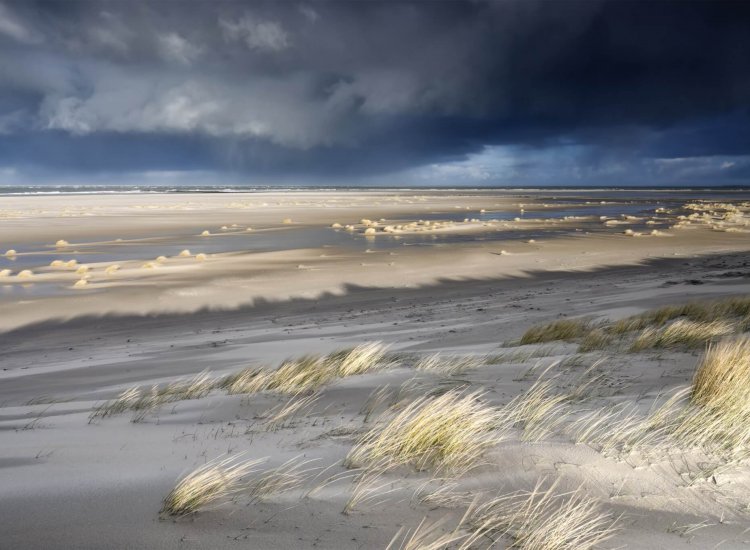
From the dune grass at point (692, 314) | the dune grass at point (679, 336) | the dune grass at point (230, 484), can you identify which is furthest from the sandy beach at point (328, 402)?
the dune grass at point (692, 314)

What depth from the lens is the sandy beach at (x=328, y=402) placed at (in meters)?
2.75

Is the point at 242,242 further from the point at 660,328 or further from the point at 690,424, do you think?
the point at 690,424

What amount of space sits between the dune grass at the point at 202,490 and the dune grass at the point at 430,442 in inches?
26.8

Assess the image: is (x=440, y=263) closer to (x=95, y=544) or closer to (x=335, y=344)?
(x=335, y=344)

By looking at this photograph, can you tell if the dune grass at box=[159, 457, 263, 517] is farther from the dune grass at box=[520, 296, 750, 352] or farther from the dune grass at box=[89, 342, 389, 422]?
the dune grass at box=[520, 296, 750, 352]

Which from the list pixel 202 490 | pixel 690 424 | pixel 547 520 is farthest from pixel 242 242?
pixel 547 520

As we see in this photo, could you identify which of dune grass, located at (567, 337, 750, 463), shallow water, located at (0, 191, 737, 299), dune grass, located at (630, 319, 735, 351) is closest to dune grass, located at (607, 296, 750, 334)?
dune grass, located at (630, 319, 735, 351)

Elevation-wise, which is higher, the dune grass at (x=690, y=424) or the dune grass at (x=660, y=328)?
the dune grass at (x=690, y=424)

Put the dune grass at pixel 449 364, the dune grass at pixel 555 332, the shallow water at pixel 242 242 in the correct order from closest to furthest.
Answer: the dune grass at pixel 449 364
the dune grass at pixel 555 332
the shallow water at pixel 242 242

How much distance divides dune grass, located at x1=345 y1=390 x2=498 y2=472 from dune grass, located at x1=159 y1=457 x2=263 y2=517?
681 millimetres

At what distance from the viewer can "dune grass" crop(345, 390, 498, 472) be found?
332 cm

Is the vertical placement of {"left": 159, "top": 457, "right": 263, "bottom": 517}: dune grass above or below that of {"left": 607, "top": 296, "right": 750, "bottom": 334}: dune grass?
above

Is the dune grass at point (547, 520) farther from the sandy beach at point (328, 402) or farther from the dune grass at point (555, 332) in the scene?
the dune grass at point (555, 332)

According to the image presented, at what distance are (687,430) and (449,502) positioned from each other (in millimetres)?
1743
